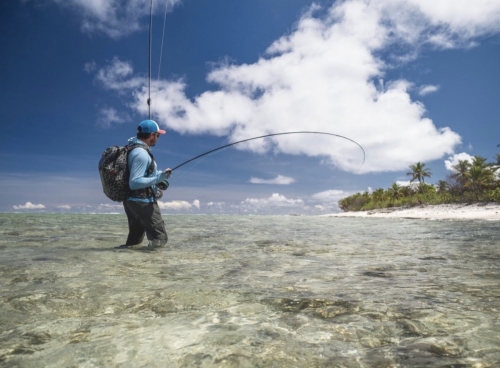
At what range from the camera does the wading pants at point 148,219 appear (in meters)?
6.63

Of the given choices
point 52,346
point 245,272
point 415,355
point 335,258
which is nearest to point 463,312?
point 415,355

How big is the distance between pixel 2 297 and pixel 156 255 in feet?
9.98

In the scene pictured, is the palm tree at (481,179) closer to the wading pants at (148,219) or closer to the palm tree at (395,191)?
the palm tree at (395,191)

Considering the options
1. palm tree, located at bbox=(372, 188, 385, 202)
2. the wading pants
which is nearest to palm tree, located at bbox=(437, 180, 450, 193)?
palm tree, located at bbox=(372, 188, 385, 202)

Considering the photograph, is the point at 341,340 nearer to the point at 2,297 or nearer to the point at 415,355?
the point at 415,355

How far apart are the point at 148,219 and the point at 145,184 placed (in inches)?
36.0

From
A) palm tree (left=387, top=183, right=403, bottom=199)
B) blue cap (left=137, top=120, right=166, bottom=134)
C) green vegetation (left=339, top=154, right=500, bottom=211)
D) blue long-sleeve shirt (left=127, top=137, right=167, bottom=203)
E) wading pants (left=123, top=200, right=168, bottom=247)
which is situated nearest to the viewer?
blue long-sleeve shirt (left=127, top=137, right=167, bottom=203)

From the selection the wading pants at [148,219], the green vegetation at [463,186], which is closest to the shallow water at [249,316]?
the wading pants at [148,219]

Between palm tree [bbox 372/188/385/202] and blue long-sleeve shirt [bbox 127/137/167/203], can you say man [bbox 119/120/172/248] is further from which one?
palm tree [bbox 372/188/385/202]

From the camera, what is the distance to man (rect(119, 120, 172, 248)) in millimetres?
6297

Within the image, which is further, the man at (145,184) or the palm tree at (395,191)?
→ the palm tree at (395,191)

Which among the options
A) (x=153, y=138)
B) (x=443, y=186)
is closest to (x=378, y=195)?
(x=443, y=186)

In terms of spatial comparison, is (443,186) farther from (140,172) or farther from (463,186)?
(140,172)

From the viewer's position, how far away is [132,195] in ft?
21.8
